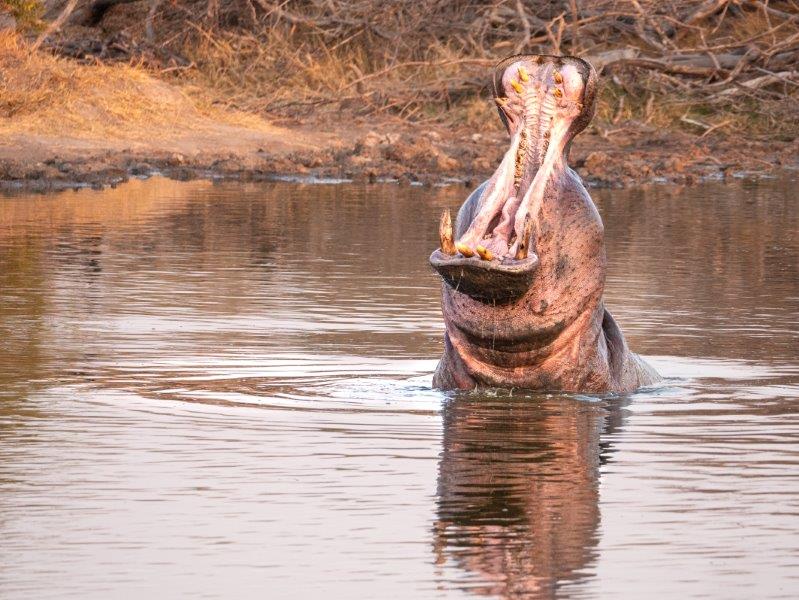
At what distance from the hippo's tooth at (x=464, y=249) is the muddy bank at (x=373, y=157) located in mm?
11367

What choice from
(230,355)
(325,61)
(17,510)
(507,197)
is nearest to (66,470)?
(17,510)

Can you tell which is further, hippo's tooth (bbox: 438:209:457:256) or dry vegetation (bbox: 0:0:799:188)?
dry vegetation (bbox: 0:0:799:188)

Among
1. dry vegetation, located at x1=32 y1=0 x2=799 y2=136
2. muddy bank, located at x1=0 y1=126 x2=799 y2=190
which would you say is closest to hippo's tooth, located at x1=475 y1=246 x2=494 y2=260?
muddy bank, located at x1=0 y1=126 x2=799 y2=190

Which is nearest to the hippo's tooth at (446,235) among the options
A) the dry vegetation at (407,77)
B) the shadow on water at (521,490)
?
the shadow on water at (521,490)

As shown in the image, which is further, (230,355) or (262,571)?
(230,355)

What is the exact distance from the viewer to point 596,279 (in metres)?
6.62

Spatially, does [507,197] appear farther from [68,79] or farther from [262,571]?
[68,79]

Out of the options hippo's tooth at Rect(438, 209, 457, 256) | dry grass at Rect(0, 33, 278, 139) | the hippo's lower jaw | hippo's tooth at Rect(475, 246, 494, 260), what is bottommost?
the hippo's lower jaw

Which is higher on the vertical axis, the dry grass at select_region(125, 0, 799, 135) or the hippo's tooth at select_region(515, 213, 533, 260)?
the dry grass at select_region(125, 0, 799, 135)

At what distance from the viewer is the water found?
447 centimetres

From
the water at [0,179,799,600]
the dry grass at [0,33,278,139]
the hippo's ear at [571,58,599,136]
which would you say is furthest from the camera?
the dry grass at [0,33,278,139]

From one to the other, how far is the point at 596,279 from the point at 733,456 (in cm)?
93

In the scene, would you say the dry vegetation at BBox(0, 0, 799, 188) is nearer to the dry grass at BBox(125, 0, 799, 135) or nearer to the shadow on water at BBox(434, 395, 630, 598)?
the dry grass at BBox(125, 0, 799, 135)

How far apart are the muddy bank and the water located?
5959 mm
